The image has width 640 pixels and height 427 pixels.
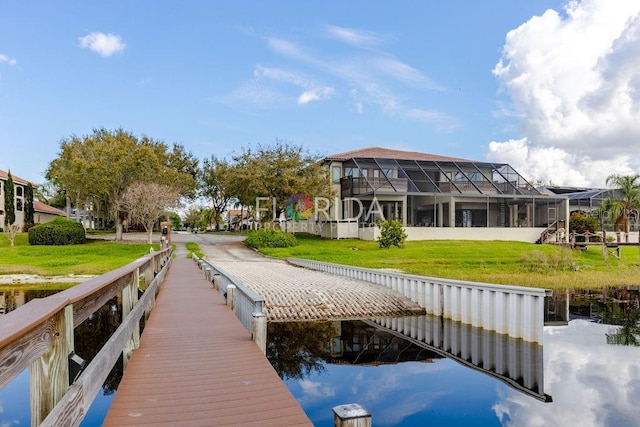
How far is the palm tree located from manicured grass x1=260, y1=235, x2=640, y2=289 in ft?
18.6

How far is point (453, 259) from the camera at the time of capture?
24.0 meters

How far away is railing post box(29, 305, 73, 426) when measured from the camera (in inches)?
94.4

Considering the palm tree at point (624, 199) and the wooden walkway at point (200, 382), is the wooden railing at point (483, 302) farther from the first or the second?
the palm tree at point (624, 199)

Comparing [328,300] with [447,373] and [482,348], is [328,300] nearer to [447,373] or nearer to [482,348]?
[482,348]

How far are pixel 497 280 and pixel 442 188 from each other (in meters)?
19.9

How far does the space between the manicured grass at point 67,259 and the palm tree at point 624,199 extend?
35412mm

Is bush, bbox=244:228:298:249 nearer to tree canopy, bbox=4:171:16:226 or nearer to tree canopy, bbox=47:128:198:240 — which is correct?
tree canopy, bbox=47:128:198:240

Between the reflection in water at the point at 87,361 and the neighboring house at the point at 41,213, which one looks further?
the neighboring house at the point at 41,213

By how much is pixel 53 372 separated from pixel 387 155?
40.3 m

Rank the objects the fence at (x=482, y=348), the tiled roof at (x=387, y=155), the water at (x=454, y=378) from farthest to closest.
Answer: the tiled roof at (x=387, y=155), the fence at (x=482, y=348), the water at (x=454, y=378)

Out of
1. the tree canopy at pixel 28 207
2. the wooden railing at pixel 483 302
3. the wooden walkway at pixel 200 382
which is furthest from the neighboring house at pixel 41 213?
the wooden walkway at pixel 200 382

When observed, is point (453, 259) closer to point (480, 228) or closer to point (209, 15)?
point (480, 228)

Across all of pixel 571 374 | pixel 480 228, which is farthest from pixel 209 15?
pixel 480 228

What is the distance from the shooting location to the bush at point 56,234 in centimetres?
3180
